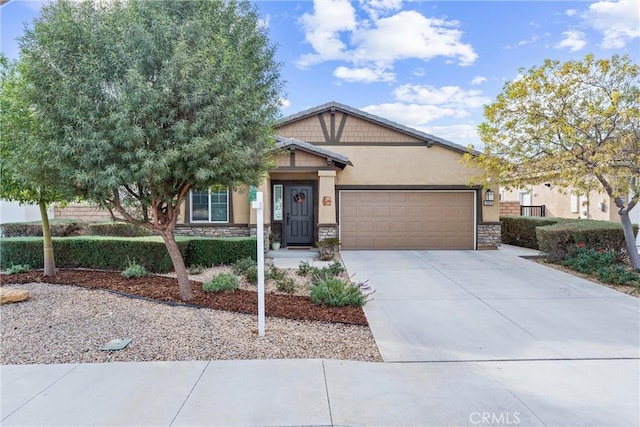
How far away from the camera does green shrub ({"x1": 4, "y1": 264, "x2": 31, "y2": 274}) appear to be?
784 cm

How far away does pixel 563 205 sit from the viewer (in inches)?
702

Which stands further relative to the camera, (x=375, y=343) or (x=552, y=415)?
(x=375, y=343)

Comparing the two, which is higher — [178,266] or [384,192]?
[384,192]

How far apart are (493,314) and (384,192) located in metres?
7.50

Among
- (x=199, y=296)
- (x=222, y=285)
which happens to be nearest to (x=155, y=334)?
(x=199, y=296)

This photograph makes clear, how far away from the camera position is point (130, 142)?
4.65 m

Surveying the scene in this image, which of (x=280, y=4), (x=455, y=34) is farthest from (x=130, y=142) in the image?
(x=455, y=34)

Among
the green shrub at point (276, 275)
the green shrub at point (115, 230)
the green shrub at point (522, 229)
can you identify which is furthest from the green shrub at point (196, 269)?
the green shrub at point (522, 229)

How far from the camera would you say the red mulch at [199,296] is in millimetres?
5598

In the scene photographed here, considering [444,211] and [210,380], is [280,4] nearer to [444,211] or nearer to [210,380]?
[210,380]

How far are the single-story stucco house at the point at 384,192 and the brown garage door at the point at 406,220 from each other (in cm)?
3

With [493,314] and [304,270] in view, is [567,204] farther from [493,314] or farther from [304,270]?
[304,270]

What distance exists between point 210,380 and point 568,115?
919 centimetres

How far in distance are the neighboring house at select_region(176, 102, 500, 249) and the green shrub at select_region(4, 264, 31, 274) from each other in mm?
6607
